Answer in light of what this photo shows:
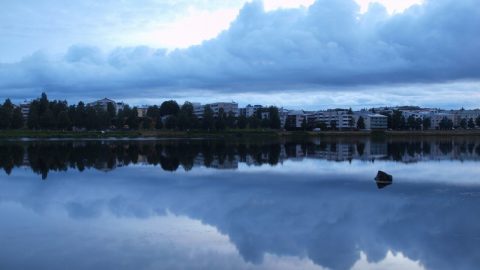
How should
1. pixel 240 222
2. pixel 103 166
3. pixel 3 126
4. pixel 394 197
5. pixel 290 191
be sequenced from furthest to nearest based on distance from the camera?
pixel 3 126 → pixel 103 166 → pixel 290 191 → pixel 394 197 → pixel 240 222

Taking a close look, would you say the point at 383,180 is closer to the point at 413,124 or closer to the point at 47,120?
the point at 47,120

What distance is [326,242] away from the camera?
629 inches

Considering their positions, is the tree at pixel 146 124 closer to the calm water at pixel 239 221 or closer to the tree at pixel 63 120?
the tree at pixel 63 120

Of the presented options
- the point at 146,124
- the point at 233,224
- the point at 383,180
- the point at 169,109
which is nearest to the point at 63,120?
the point at 146,124

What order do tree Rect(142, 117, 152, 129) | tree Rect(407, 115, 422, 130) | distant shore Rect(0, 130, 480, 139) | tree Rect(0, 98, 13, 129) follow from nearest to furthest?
distant shore Rect(0, 130, 480, 139) < tree Rect(0, 98, 13, 129) < tree Rect(142, 117, 152, 129) < tree Rect(407, 115, 422, 130)

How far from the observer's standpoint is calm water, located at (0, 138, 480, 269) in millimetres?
14203

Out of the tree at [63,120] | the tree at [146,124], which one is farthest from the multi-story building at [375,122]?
the tree at [63,120]

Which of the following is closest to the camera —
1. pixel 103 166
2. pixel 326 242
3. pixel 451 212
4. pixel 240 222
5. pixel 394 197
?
pixel 326 242

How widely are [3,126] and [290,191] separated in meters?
109

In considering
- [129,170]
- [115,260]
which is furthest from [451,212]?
[129,170]

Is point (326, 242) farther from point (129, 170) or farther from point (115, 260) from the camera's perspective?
point (129, 170)

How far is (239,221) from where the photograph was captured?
18969 millimetres

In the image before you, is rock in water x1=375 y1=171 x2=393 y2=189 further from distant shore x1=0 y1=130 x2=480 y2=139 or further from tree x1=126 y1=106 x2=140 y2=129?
tree x1=126 y1=106 x2=140 y2=129

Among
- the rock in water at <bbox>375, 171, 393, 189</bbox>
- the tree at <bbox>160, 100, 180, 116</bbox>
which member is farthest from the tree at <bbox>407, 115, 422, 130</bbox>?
the rock in water at <bbox>375, 171, 393, 189</bbox>
